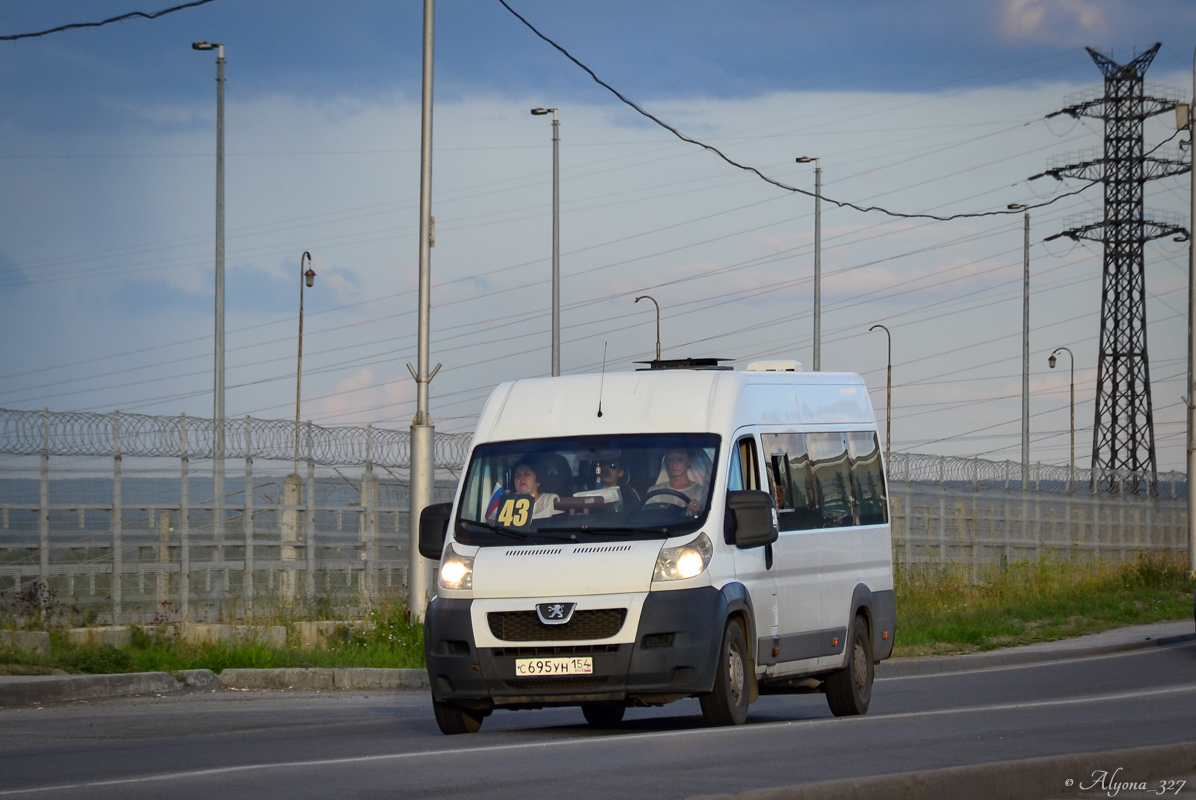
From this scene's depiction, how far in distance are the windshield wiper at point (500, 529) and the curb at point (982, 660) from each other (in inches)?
373

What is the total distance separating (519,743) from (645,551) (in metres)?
1.48

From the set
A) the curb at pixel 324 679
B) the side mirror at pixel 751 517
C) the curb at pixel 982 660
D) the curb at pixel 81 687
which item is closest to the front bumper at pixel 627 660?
the side mirror at pixel 751 517

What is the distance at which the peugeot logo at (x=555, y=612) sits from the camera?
11062 millimetres

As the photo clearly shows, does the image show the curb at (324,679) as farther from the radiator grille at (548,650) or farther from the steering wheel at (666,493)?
the steering wheel at (666,493)

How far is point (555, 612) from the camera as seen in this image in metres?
11.1

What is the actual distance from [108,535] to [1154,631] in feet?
50.3

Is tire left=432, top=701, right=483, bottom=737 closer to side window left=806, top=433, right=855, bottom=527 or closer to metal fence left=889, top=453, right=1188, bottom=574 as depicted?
side window left=806, top=433, right=855, bottom=527

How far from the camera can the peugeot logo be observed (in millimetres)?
11062

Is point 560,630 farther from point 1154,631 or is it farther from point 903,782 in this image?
point 1154,631

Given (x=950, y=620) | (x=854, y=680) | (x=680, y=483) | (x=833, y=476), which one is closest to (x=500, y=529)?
(x=680, y=483)

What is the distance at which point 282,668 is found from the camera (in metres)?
17.2

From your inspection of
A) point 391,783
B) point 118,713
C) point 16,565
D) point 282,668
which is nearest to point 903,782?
point 391,783

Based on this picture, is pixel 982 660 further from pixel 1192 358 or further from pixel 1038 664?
pixel 1192 358

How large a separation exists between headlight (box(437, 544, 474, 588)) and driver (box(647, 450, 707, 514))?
1310mm
